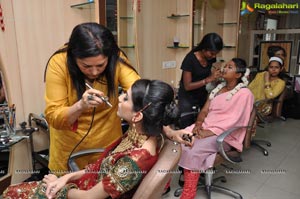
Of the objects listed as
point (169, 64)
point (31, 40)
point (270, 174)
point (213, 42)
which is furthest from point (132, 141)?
point (169, 64)

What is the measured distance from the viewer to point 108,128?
133cm

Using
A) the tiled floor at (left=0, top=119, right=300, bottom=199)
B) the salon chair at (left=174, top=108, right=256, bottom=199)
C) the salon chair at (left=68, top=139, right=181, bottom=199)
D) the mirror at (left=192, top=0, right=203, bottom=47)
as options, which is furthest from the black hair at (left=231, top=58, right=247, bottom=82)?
the salon chair at (left=68, top=139, right=181, bottom=199)

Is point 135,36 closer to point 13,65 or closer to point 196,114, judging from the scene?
point 196,114

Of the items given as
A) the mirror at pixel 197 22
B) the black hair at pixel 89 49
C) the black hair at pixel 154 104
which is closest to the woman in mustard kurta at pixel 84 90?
the black hair at pixel 89 49

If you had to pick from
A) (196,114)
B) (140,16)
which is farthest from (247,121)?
(140,16)

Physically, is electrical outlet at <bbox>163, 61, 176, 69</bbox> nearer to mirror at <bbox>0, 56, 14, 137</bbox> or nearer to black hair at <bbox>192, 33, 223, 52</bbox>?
black hair at <bbox>192, 33, 223, 52</bbox>

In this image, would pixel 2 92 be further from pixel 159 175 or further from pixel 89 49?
pixel 159 175

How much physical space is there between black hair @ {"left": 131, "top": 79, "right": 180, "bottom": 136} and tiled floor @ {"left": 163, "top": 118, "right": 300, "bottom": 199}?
1.23 meters

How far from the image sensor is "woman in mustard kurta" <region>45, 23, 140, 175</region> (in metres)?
1.07

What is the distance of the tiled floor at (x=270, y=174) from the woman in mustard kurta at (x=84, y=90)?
107 cm

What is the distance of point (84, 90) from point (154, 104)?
1.27 ft

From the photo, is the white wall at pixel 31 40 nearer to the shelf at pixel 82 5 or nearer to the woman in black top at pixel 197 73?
the shelf at pixel 82 5

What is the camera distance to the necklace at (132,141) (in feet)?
3.59

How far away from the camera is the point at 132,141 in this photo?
3.76ft
